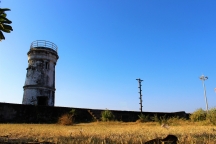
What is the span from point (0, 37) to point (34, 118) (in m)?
12.7

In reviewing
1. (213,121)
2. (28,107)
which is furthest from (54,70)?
(213,121)

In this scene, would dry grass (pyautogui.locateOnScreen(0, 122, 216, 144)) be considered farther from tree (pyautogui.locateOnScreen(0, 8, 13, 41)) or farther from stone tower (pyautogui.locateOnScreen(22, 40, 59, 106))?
stone tower (pyautogui.locateOnScreen(22, 40, 59, 106))

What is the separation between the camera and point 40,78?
24734 millimetres

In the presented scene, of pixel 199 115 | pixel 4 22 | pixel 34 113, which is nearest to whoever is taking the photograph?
pixel 4 22

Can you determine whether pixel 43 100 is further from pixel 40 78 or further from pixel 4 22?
pixel 4 22

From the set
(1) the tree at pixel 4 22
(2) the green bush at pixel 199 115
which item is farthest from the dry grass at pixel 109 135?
(2) the green bush at pixel 199 115

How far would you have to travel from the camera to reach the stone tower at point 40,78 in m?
24.3

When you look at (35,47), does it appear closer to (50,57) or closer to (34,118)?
(50,57)

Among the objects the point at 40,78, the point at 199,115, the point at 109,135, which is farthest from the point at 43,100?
the point at 109,135

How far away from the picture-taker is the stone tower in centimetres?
2427

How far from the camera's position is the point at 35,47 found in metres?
26.2

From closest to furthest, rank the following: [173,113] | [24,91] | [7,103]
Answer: [7,103] < [24,91] < [173,113]

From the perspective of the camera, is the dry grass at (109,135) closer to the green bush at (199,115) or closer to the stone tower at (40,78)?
the green bush at (199,115)

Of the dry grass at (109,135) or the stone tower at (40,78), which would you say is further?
the stone tower at (40,78)
